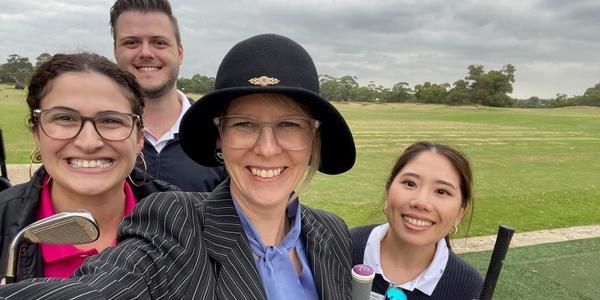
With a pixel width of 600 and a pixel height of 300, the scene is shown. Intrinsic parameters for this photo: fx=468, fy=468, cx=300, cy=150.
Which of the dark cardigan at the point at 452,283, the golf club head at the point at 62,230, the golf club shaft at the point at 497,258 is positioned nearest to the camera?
the golf club head at the point at 62,230

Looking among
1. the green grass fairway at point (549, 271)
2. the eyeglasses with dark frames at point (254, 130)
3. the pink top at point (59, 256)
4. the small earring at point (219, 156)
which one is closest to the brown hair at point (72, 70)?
the pink top at point (59, 256)

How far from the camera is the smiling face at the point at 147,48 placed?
11.8ft

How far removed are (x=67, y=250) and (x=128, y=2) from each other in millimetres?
2190

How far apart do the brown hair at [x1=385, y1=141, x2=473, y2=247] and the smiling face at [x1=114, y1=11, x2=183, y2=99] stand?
192cm

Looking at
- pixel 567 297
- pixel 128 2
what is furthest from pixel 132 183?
pixel 567 297

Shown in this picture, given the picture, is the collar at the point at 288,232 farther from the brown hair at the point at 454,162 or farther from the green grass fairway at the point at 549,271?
the green grass fairway at the point at 549,271

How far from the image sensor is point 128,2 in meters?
3.59

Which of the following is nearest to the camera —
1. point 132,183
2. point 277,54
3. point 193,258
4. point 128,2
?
point 193,258

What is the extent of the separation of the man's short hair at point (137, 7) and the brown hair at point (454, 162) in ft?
7.06

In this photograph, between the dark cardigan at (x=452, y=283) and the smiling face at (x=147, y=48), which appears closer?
the dark cardigan at (x=452, y=283)

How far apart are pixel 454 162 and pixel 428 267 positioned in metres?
0.72

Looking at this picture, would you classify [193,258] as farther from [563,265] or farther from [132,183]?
[563,265]

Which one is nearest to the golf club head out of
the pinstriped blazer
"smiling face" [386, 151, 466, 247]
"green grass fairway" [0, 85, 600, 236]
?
the pinstriped blazer

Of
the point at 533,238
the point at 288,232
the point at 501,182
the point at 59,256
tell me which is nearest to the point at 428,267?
the point at 288,232
